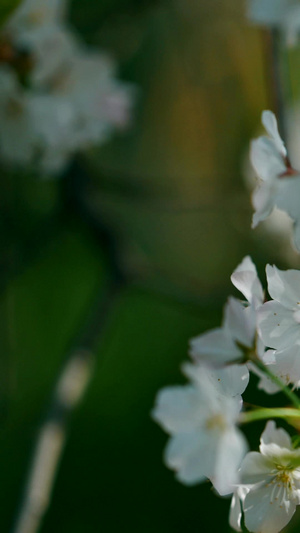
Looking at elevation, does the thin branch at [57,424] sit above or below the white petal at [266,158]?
below

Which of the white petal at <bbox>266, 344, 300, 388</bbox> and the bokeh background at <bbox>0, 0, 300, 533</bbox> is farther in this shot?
the bokeh background at <bbox>0, 0, 300, 533</bbox>

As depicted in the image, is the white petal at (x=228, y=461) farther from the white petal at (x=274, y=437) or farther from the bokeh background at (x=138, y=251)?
the bokeh background at (x=138, y=251)

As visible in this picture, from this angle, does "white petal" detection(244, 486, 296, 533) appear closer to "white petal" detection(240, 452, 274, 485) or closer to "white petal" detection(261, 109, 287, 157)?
"white petal" detection(240, 452, 274, 485)

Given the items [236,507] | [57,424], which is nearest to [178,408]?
[236,507]

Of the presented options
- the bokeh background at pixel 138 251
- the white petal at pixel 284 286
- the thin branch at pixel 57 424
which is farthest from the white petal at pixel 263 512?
the bokeh background at pixel 138 251

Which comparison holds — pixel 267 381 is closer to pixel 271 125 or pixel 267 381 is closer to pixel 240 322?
pixel 240 322

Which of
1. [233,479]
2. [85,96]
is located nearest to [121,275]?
[85,96]

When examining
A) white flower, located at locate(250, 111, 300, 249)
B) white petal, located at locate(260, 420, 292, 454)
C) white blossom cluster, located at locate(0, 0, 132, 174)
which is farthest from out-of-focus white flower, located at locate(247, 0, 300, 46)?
white petal, located at locate(260, 420, 292, 454)

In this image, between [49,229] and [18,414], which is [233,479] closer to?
[49,229]
